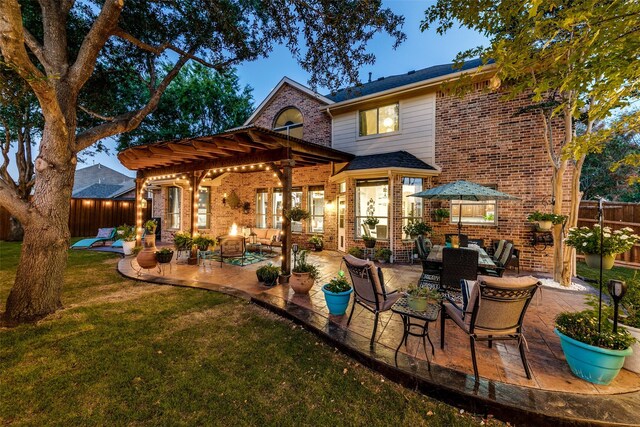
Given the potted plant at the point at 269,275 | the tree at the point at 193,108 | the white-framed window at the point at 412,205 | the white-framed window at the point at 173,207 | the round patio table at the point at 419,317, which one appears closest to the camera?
the round patio table at the point at 419,317

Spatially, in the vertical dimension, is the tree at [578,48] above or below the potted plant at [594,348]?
above

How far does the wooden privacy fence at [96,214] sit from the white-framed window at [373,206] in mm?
13591

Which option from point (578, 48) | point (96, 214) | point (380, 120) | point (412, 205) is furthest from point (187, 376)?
point (96, 214)

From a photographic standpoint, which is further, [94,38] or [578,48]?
[94,38]

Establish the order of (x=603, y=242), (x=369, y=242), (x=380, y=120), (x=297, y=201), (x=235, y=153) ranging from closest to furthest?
(x=603, y=242) → (x=235, y=153) → (x=369, y=242) → (x=380, y=120) → (x=297, y=201)

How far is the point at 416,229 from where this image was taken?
7582mm

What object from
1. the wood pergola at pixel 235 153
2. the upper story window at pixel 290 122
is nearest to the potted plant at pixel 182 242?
the wood pergola at pixel 235 153

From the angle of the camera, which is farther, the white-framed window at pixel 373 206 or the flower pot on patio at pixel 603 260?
the white-framed window at pixel 373 206

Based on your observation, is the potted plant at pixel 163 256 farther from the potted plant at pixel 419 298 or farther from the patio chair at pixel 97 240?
the patio chair at pixel 97 240

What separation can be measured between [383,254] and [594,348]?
5.71 meters

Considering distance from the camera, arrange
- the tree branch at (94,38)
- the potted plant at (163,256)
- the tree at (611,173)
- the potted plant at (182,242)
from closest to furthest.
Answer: the tree branch at (94,38)
the potted plant at (163,256)
the potted plant at (182,242)
the tree at (611,173)

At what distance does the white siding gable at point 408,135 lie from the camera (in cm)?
848

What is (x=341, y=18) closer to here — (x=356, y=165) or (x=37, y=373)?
(x=356, y=165)

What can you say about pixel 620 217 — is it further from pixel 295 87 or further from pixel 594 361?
pixel 295 87
